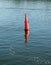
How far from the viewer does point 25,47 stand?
25922 millimetres

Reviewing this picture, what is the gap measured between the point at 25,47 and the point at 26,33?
8.05 meters

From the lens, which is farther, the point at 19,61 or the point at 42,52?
the point at 42,52

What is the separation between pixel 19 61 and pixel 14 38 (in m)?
9.98

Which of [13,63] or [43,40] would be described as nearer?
[13,63]

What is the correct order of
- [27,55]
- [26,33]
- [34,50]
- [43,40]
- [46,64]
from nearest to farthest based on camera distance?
[46,64] < [27,55] < [34,50] < [43,40] < [26,33]

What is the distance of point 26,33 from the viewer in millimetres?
33812

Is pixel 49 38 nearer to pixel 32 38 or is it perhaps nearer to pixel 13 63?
pixel 32 38

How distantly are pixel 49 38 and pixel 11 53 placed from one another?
882 cm

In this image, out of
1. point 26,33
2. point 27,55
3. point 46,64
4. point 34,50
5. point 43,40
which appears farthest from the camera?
point 26,33

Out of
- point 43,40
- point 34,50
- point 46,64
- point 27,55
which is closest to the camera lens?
point 46,64

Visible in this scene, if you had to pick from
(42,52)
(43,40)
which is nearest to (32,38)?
(43,40)

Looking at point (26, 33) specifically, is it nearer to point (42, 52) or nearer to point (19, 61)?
point (42, 52)

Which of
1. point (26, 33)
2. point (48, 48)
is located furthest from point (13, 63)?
point (26, 33)

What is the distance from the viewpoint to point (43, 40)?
2970cm
